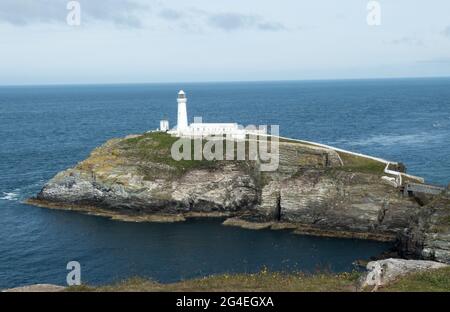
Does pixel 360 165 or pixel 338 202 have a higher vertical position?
pixel 360 165

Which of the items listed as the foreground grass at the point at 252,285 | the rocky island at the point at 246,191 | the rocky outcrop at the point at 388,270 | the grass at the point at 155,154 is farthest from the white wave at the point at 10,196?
the rocky outcrop at the point at 388,270

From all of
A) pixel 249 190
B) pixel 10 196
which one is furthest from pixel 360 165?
pixel 10 196

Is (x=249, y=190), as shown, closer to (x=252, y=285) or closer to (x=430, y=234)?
(x=430, y=234)

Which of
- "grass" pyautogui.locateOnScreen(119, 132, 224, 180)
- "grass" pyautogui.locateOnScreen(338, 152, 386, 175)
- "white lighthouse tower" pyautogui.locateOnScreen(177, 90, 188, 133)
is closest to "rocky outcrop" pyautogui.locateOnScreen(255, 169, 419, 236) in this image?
"grass" pyautogui.locateOnScreen(338, 152, 386, 175)

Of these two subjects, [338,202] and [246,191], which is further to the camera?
[246,191]
